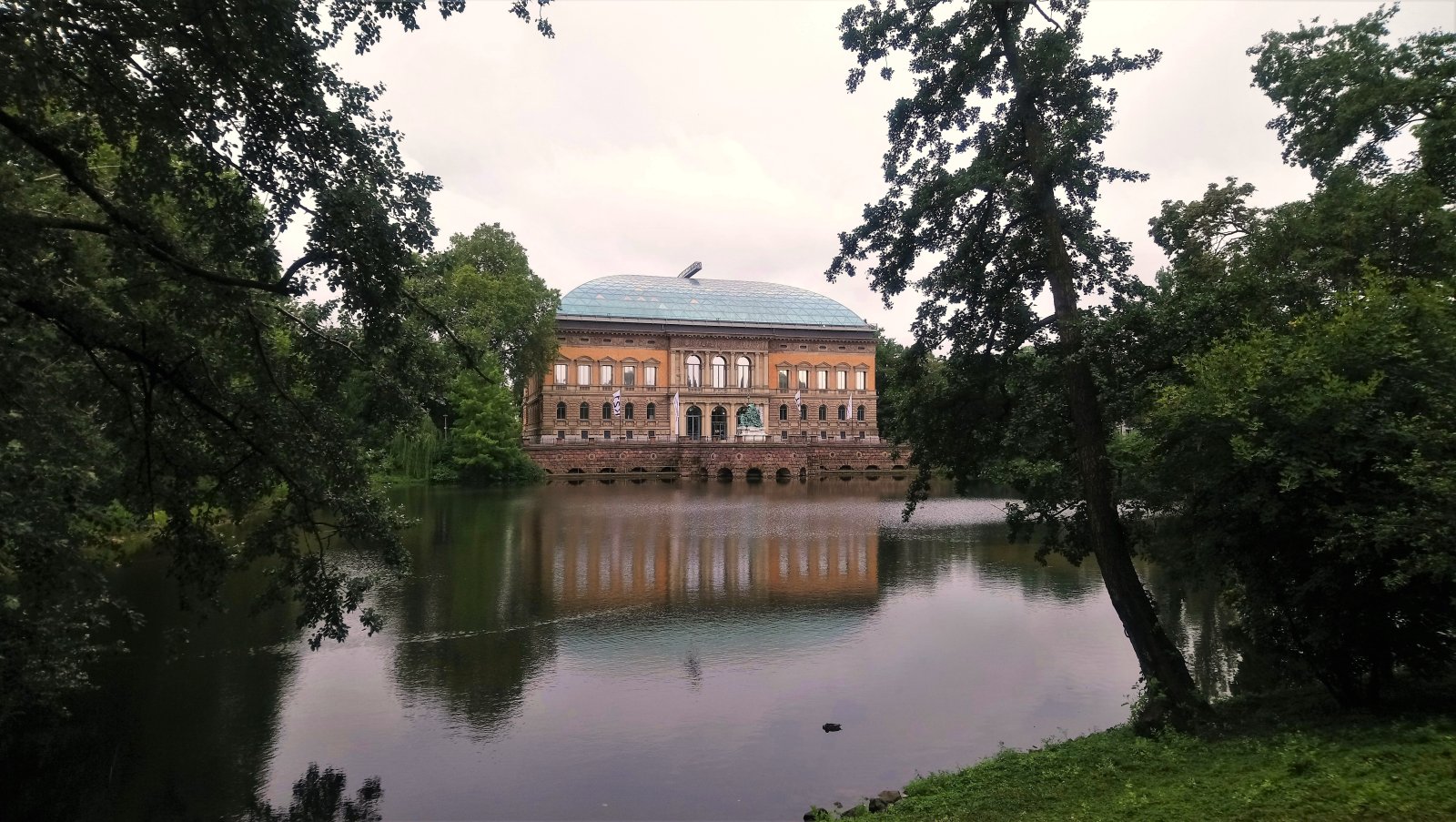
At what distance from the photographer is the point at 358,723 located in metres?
10.5

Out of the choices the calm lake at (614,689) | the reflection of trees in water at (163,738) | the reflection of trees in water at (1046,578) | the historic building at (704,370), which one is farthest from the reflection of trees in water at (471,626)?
the historic building at (704,370)

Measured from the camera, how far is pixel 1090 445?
31.6 ft

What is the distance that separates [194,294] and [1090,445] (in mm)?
9200

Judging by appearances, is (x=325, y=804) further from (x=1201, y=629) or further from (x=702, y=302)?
(x=702, y=302)

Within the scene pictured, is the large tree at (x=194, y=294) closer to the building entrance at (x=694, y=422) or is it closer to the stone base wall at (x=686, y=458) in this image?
the stone base wall at (x=686, y=458)

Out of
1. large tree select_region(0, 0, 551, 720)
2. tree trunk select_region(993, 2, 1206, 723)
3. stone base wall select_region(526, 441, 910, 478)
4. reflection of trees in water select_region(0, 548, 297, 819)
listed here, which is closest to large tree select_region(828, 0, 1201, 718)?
tree trunk select_region(993, 2, 1206, 723)

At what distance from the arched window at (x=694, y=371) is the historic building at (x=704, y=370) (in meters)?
0.09

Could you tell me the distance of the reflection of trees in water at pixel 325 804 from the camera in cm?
816

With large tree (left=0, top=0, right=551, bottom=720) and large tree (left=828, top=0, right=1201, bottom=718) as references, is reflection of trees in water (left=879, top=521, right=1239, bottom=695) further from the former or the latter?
large tree (left=0, top=0, right=551, bottom=720)

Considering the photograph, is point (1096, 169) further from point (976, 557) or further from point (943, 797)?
point (976, 557)

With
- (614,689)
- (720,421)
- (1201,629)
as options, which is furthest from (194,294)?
(720,421)

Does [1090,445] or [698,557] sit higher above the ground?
[1090,445]

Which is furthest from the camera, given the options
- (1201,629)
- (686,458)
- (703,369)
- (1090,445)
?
(703,369)

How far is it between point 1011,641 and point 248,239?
1256cm
